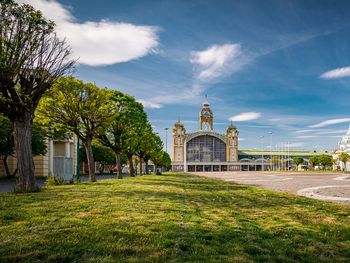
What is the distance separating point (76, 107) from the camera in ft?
67.3

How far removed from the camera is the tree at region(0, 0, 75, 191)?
40.1 ft

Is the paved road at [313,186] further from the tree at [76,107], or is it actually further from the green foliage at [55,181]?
the green foliage at [55,181]

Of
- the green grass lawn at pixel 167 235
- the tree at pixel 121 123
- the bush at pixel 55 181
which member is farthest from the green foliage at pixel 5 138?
the green grass lawn at pixel 167 235

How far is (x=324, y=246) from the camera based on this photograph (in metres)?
5.04

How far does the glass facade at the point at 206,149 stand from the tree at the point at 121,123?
111 m

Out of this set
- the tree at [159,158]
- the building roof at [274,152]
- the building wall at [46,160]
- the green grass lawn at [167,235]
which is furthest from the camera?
the building roof at [274,152]

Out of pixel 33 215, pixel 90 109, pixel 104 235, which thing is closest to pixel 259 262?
pixel 104 235

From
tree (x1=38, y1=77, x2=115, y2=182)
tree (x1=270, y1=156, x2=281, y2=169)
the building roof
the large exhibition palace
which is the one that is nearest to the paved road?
tree (x1=38, y1=77, x2=115, y2=182)

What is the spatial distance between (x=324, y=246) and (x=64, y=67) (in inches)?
485

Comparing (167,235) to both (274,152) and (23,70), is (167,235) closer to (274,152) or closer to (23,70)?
(23,70)

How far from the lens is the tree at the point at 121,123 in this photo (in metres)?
28.4

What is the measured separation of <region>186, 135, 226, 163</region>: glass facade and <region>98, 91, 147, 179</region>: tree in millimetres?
111447

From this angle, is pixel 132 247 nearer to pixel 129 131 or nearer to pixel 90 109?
pixel 90 109

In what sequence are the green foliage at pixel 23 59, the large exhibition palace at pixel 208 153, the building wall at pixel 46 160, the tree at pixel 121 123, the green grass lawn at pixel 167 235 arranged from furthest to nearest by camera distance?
the large exhibition palace at pixel 208 153 < the building wall at pixel 46 160 < the tree at pixel 121 123 < the green foliage at pixel 23 59 < the green grass lawn at pixel 167 235
